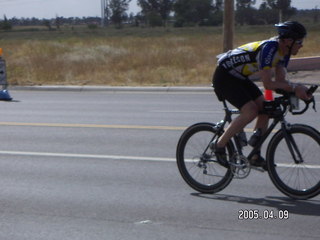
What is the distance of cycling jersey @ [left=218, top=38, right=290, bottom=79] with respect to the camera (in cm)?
613

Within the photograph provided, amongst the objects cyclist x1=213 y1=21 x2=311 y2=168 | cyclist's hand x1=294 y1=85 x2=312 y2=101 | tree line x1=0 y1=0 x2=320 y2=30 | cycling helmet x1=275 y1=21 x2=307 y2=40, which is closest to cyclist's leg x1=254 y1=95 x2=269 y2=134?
cyclist x1=213 y1=21 x2=311 y2=168

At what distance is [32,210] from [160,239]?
1.56 m

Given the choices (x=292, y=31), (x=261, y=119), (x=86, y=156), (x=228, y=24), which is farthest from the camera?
(x=228, y=24)

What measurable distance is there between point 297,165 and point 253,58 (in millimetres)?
1126

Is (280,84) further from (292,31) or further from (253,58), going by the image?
(292,31)

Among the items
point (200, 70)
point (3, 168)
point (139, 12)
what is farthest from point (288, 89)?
point (139, 12)

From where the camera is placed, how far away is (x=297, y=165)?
6.41 meters

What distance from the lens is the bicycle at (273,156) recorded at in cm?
629

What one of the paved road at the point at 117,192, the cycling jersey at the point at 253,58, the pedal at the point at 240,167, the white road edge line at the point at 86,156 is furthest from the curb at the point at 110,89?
the cycling jersey at the point at 253,58

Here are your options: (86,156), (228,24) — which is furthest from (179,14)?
(86,156)

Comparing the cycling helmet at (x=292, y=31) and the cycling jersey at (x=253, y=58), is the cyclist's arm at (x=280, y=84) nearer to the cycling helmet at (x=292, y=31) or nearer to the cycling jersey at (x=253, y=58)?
the cycling jersey at (x=253, y=58)

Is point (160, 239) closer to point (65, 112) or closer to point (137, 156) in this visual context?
point (137, 156)

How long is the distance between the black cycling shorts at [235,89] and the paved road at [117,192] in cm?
100

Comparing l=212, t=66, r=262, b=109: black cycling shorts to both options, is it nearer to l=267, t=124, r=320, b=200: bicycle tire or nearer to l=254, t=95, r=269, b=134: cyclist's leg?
l=254, t=95, r=269, b=134: cyclist's leg
